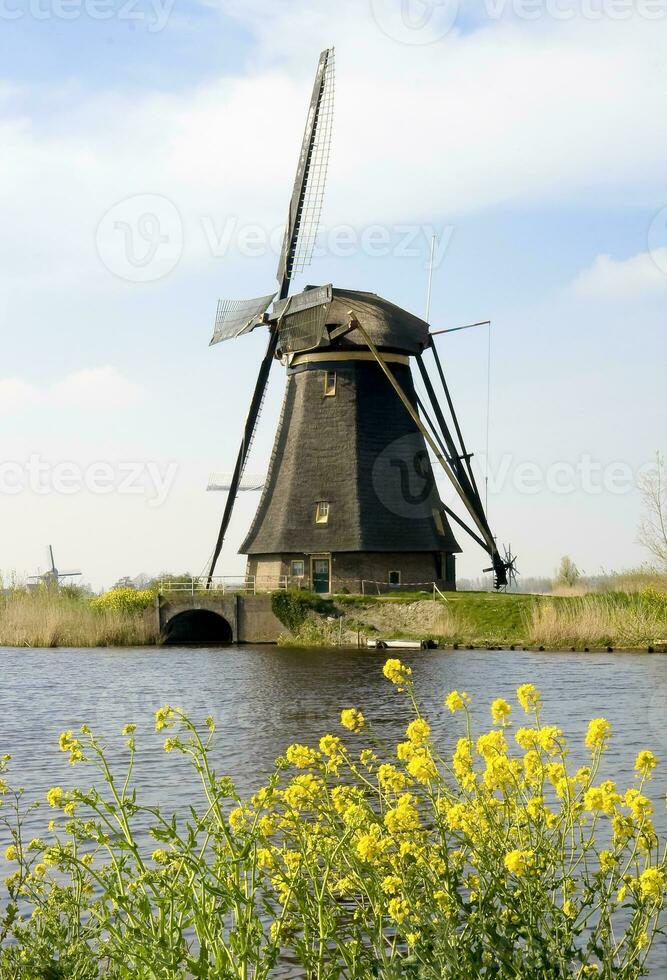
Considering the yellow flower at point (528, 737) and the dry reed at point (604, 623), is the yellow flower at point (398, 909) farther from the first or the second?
the dry reed at point (604, 623)

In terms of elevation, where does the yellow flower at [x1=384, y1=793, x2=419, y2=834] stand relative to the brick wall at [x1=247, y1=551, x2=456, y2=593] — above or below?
below

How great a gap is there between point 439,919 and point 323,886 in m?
0.42

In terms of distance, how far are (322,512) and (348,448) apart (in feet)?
7.22

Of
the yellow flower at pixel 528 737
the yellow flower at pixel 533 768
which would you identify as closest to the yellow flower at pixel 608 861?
the yellow flower at pixel 533 768

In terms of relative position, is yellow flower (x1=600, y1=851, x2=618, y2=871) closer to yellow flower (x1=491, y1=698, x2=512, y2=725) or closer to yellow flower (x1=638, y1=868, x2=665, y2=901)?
yellow flower (x1=638, y1=868, x2=665, y2=901)

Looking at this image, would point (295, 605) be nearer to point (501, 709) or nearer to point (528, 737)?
point (501, 709)

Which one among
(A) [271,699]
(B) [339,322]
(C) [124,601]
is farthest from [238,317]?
(A) [271,699]

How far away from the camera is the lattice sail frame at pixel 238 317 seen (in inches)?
1435

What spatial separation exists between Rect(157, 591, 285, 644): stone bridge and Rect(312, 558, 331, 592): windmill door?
5.30ft

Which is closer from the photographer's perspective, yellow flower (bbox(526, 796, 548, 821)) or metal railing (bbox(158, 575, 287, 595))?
yellow flower (bbox(526, 796, 548, 821))

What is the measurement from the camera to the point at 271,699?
64.0 ft

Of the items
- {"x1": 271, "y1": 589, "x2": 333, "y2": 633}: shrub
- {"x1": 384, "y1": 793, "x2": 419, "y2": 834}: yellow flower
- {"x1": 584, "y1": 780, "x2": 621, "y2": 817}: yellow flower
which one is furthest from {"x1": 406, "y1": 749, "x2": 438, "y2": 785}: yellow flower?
{"x1": 271, "y1": 589, "x2": 333, "y2": 633}: shrub

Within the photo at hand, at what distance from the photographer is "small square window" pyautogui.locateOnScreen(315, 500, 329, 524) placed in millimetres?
35688

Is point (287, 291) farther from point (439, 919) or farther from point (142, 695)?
point (439, 919)
